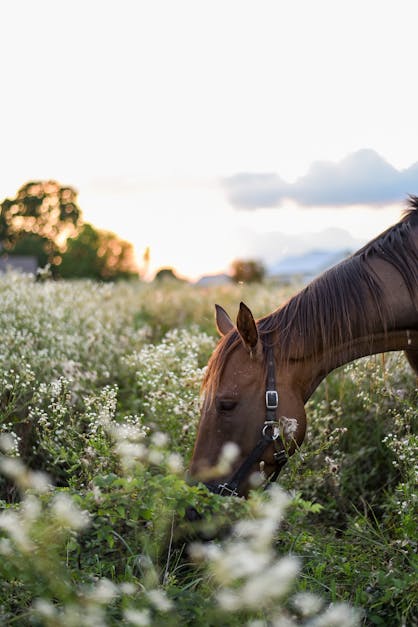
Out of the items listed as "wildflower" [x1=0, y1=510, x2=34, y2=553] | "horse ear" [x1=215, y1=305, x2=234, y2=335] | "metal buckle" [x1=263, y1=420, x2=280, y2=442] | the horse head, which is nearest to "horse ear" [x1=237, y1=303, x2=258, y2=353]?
the horse head

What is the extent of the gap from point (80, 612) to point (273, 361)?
5.38ft

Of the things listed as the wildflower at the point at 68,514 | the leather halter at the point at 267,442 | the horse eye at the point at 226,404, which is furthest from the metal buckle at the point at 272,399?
the wildflower at the point at 68,514

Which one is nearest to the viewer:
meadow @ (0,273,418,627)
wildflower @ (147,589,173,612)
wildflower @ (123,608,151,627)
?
wildflower @ (123,608,151,627)

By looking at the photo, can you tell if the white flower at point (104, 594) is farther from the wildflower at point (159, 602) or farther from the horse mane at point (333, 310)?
the horse mane at point (333, 310)

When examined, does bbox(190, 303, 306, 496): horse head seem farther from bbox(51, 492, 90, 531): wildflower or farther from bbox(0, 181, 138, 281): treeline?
bbox(0, 181, 138, 281): treeline

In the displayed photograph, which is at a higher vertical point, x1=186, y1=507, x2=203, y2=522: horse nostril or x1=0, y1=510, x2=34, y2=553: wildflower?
x1=0, y1=510, x2=34, y2=553: wildflower

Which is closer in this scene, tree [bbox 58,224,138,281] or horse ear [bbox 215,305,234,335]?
horse ear [bbox 215,305,234,335]

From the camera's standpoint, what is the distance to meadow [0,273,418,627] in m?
2.03

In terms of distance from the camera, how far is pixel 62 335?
538 cm

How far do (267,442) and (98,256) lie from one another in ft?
142

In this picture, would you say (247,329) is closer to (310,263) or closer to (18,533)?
(18,533)

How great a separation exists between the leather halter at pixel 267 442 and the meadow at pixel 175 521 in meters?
0.15

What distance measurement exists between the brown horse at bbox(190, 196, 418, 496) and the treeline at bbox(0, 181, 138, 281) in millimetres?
40541

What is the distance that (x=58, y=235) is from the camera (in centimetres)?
4650
